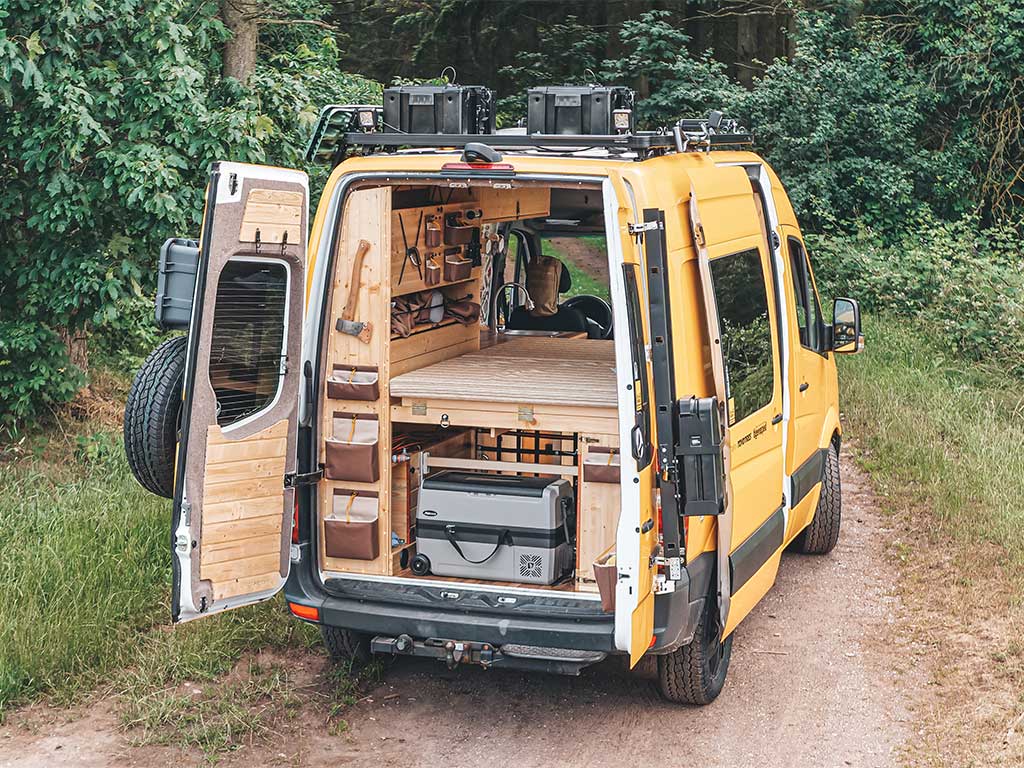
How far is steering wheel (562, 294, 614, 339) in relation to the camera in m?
8.44

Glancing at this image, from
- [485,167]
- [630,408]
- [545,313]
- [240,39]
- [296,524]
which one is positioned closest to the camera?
[630,408]

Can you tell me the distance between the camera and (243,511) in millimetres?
4742

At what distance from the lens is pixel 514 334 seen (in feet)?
24.9

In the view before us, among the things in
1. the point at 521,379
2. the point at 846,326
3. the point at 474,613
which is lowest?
the point at 474,613

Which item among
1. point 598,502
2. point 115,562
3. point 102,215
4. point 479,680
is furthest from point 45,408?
point 598,502

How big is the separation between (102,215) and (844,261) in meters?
9.08

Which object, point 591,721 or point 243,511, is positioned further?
point 591,721

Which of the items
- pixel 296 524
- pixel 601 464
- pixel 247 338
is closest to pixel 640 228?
pixel 601 464

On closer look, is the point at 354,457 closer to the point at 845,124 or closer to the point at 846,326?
the point at 846,326

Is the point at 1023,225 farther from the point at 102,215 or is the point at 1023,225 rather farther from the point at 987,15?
the point at 102,215

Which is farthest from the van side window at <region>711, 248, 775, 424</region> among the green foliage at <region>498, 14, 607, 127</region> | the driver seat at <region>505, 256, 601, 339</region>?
the green foliage at <region>498, 14, 607, 127</region>

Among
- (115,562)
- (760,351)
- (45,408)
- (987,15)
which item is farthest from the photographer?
(987,15)

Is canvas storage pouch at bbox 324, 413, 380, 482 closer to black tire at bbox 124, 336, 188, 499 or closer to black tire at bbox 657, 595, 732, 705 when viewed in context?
black tire at bbox 124, 336, 188, 499

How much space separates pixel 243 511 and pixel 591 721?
1772 mm
